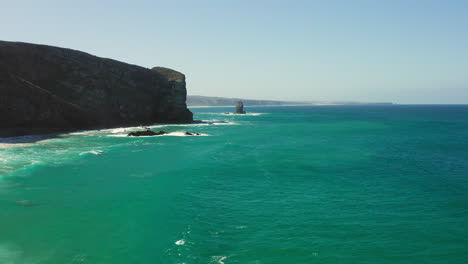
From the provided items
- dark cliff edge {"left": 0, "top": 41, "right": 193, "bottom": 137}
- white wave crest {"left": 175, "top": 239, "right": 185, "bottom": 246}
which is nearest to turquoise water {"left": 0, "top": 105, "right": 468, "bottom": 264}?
white wave crest {"left": 175, "top": 239, "right": 185, "bottom": 246}

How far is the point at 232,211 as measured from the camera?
2064 cm

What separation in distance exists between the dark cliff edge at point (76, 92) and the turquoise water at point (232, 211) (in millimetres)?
37966

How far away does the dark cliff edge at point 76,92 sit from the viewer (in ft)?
230

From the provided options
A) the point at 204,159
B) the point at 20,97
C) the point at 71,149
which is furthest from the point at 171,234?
the point at 20,97

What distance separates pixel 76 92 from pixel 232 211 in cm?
8259

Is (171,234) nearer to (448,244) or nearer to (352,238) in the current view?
(352,238)

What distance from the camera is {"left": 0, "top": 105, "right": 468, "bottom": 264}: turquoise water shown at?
14.8 metres

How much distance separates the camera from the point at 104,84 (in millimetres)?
98375

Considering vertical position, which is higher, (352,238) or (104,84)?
(104,84)

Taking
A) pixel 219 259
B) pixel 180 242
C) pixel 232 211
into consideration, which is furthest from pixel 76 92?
pixel 219 259

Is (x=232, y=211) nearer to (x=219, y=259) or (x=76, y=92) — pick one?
(x=219, y=259)

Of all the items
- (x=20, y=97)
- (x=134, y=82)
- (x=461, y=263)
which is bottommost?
(x=461, y=263)

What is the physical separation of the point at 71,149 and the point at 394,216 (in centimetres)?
4603

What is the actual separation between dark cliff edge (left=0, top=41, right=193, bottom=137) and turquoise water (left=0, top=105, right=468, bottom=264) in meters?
38.0
